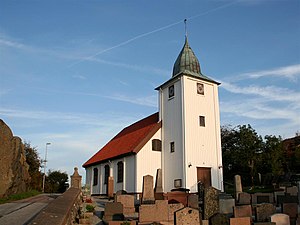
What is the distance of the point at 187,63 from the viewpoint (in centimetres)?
2923

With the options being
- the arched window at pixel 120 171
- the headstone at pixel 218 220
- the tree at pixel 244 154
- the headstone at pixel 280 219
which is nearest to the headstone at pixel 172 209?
the headstone at pixel 218 220

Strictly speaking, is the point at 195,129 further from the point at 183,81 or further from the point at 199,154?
the point at 183,81

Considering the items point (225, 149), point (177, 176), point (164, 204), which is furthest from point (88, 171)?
point (164, 204)

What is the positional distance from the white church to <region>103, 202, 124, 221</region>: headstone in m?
11.8

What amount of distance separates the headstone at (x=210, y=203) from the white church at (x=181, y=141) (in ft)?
36.3

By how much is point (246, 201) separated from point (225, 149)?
→ 1051 inches

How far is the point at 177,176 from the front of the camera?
25.6 m

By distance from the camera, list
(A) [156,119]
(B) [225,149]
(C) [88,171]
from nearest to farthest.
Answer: (A) [156,119] → (C) [88,171] → (B) [225,149]

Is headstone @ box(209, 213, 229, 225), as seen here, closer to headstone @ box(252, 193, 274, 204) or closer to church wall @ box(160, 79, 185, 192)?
headstone @ box(252, 193, 274, 204)

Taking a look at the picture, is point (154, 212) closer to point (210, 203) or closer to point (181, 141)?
point (210, 203)

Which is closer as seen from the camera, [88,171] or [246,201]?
[246,201]

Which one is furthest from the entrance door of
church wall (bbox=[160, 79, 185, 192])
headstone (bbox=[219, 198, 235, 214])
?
headstone (bbox=[219, 198, 235, 214])

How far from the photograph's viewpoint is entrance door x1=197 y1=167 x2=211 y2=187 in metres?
25.4

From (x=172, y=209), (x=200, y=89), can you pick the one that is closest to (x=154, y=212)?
(x=172, y=209)
